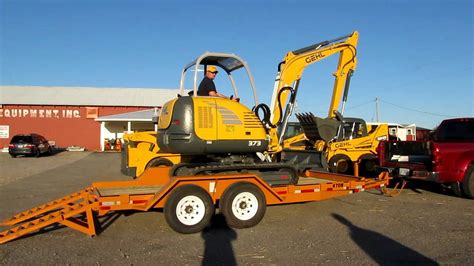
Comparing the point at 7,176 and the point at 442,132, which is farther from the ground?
the point at 442,132

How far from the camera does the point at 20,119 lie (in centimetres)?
4166

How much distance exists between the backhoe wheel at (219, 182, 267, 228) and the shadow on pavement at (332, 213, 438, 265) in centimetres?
160

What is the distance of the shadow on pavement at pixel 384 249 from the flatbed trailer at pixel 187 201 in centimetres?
140

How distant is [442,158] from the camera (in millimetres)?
9961

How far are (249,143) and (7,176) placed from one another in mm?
12358

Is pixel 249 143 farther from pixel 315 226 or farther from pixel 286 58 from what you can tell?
pixel 286 58

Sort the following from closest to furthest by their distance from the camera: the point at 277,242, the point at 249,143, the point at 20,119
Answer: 1. the point at 277,242
2. the point at 249,143
3. the point at 20,119

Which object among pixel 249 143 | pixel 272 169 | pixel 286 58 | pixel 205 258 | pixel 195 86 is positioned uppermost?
pixel 286 58

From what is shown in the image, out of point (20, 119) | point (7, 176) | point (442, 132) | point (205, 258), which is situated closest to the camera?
point (205, 258)

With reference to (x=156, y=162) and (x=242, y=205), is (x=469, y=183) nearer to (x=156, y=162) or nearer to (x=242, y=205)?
(x=242, y=205)

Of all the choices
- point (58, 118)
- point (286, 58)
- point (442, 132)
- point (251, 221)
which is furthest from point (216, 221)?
point (58, 118)

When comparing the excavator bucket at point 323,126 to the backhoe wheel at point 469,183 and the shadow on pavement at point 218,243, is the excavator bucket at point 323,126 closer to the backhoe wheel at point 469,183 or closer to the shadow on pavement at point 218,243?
the backhoe wheel at point 469,183

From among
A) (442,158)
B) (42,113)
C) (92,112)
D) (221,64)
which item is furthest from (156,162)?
(42,113)

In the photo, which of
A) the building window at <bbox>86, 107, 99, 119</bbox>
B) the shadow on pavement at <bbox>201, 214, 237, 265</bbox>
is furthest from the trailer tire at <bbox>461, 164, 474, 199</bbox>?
the building window at <bbox>86, 107, 99, 119</bbox>
